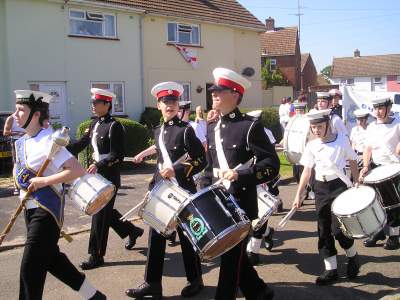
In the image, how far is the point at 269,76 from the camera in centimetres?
4266

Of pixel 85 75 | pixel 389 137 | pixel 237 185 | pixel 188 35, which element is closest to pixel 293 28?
pixel 188 35

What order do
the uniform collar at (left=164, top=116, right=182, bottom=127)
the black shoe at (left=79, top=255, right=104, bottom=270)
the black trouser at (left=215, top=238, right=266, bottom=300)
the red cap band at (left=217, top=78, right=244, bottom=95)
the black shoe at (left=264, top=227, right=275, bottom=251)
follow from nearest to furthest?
1. the black trouser at (left=215, top=238, right=266, bottom=300)
2. the red cap band at (left=217, top=78, right=244, bottom=95)
3. the uniform collar at (left=164, top=116, right=182, bottom=127)
4. the black shoe at (left=79, top=255, right=104, bottom=270)
5. the black shoe at (left=264, top=227, right=275, bottom=251)

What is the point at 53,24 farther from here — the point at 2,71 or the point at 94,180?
the point at 94,180

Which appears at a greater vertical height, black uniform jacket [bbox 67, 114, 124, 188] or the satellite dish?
the satellite dish

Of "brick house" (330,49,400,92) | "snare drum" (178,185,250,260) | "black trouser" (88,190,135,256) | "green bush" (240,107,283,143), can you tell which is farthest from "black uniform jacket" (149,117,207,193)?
"brick house" (330,49,400,92)

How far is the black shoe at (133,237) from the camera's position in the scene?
644 cm

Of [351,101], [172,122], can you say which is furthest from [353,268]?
[351,101]

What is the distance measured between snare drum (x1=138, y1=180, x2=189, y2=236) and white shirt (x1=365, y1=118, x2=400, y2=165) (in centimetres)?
349

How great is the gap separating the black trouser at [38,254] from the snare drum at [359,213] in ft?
8.81

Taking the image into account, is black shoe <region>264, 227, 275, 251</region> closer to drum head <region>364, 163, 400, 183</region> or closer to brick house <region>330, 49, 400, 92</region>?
drum head <region>364, 163, 400, 183</region>

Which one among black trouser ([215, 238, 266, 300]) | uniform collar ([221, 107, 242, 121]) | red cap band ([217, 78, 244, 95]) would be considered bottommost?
black trouser ([215, 238, 266, 300])

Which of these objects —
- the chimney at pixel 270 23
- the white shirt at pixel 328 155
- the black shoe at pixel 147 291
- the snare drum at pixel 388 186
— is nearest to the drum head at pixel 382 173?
the snare drum at pixel 388 186

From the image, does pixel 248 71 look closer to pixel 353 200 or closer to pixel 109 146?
pixel 109 146

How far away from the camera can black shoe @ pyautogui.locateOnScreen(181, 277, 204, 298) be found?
4.89m
